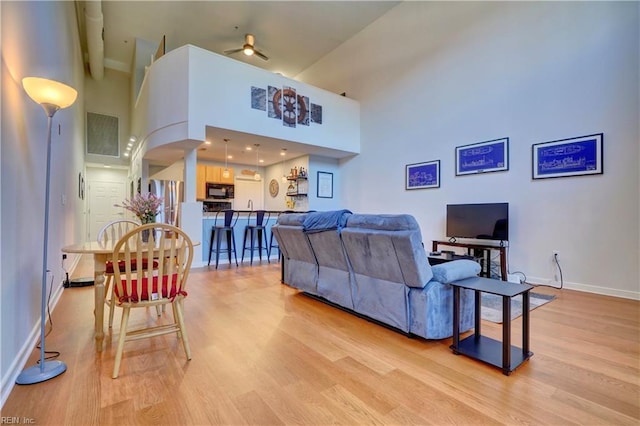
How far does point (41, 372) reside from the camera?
1782 mm

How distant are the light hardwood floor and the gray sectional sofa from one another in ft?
0.54

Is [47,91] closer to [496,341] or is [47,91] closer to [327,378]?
[327,378]

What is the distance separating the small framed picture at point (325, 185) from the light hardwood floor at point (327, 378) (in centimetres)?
485

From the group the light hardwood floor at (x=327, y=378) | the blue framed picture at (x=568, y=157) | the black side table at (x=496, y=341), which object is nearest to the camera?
the light hardwood floor at (x=327, y=378)

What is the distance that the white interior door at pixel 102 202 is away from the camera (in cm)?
866

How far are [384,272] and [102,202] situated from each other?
370 inches

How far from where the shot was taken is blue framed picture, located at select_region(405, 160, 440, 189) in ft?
18.0

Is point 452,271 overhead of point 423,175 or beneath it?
beneath

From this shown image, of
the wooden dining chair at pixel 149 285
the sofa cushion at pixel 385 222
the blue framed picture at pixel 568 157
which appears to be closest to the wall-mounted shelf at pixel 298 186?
the blue framed picture at pixel 568 157

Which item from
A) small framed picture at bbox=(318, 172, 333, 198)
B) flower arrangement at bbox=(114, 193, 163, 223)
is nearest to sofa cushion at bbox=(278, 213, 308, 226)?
flower arrangement at bbox=(114, 193, 163, 223)

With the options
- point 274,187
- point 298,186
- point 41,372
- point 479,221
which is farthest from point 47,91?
point 274,187

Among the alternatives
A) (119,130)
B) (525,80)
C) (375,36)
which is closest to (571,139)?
(525,80)

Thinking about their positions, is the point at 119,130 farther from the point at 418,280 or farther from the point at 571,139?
the point at 571,139

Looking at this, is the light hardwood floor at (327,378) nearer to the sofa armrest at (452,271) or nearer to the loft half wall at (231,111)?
the sofa armrest at (452,271)
